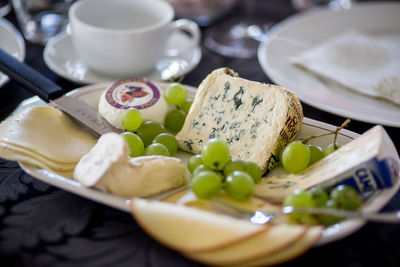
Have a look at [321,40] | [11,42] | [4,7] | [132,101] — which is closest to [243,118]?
[132,101]

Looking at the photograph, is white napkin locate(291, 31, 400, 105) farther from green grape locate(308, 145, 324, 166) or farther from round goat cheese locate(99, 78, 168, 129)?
round goat cheese locate(99, 78, 168, 129)

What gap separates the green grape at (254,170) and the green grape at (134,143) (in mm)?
224

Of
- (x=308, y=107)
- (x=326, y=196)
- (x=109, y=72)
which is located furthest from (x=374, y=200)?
(x=109, y=72)

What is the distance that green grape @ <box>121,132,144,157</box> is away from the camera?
0.86m

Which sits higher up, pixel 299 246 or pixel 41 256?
pixel 299 246

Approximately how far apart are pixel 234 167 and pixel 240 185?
66mm

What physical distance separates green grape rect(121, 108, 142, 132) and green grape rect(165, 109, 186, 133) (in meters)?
0.09

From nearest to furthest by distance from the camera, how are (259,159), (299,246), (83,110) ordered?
1. (299,246)
2. (259,159)
3. (83,110)

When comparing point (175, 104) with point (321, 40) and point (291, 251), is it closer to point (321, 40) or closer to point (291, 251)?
point (291, 251)

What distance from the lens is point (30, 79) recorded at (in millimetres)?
983

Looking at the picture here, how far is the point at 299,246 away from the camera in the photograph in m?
0.61

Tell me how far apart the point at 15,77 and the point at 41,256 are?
0.49 m

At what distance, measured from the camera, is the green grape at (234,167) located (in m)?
0.78

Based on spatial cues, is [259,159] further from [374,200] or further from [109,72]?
[109,72]
